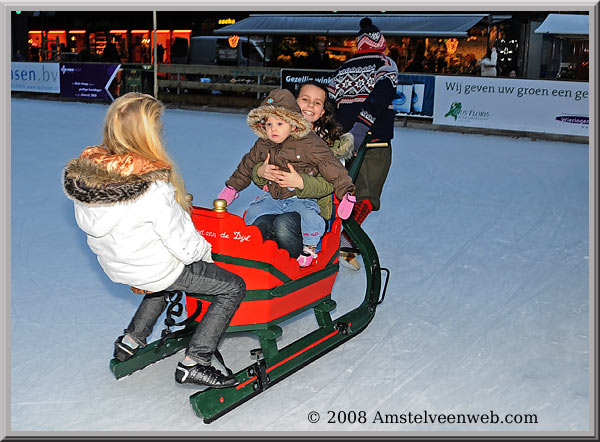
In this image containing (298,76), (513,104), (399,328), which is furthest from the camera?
(298,76)

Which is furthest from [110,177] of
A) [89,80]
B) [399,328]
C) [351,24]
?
[351,24]

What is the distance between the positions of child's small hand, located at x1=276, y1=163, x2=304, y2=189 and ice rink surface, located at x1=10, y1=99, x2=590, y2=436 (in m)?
0.67

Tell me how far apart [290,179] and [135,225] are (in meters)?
0.71

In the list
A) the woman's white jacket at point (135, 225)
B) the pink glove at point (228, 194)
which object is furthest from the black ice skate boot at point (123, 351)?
the pink glove at point (228, 194)

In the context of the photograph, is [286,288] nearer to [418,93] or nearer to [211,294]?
[211,294]

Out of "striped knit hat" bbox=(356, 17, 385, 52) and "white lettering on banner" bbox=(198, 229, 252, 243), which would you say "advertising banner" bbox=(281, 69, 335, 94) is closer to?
"striped knit hat" bbox=(356, 17, 385, 52)

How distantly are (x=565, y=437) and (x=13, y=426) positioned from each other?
1.70 meters

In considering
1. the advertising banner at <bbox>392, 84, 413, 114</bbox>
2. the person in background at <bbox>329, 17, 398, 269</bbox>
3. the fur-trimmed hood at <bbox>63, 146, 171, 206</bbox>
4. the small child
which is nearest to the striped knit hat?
the person in background at <bbox>329, 17, 398, 269</bbox>

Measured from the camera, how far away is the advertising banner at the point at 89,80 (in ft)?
42.5

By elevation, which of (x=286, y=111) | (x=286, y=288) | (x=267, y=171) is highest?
(x=286, y=111)

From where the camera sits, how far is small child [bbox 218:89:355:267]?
261 cm

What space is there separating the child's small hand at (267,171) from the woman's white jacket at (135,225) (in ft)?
1.80

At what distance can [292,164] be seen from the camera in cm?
273

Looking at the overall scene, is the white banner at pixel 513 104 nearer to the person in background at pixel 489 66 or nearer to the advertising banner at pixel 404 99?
the advertising banner at pixel 404 99
